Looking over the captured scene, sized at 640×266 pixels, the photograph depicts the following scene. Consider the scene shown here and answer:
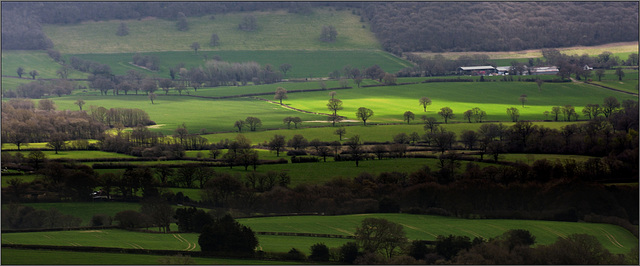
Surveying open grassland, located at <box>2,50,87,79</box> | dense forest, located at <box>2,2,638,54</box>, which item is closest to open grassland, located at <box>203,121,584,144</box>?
open grassland, located at <box>2,50,87,79</box>

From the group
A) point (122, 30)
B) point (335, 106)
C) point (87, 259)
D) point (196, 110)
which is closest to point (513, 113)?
point (335, 106)

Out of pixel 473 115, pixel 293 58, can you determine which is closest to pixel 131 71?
pixel 293 58

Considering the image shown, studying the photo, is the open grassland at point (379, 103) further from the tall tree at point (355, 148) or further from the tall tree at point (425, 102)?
the tall tree at point (355, 148)

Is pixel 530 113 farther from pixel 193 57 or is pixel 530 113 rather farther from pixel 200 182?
pixel 193 57

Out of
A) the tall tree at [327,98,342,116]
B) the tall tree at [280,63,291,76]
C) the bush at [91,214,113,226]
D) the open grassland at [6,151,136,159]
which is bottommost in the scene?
the bush at [91,214,113,226]

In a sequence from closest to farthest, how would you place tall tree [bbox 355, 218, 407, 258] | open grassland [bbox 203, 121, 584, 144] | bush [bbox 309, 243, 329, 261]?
bush [bbox 309, 243, 329, 261], tall tree [bbox 355, 218, 407, 258], open grassland [bbox 203, 121, 584, 144]

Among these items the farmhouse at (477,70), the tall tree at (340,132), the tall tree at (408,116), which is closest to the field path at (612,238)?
the tall tree at (340,132)

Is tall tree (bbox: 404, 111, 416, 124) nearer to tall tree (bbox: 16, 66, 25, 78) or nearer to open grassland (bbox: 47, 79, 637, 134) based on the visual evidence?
open grassland (bbox: 47, 79, 637, 134)

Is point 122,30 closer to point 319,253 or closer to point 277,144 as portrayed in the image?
point 277,144
